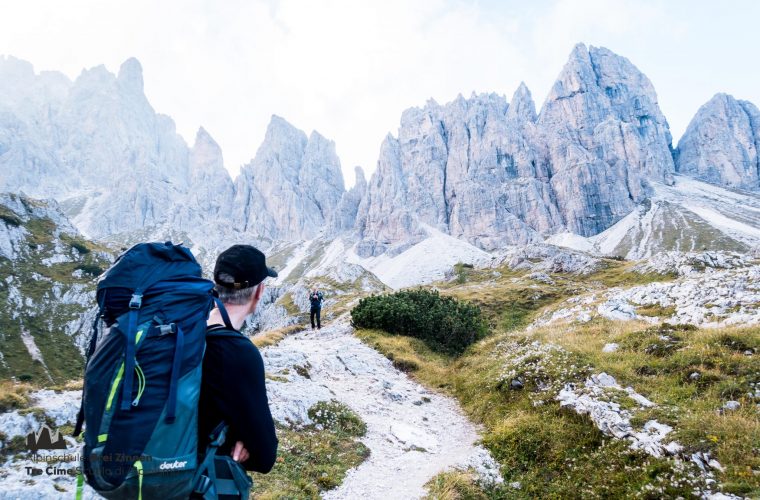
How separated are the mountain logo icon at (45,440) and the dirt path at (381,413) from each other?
554 cm

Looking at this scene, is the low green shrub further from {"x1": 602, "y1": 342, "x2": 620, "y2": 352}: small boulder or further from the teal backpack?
the teal backpack

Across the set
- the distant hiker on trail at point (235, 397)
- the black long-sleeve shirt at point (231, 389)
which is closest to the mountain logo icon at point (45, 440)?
the distant hiker on trail at point (235, 397)

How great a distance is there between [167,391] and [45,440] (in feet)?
27.6

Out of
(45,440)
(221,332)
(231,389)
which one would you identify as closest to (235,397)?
(231,389)

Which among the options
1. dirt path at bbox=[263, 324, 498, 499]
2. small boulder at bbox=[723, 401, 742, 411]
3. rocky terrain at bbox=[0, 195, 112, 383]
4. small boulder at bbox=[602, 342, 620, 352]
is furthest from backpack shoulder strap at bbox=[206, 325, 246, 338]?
rocky terrain at bbox=[0, 195, 112, 383]

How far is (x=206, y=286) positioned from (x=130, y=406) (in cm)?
122

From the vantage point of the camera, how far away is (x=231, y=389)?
148 inches

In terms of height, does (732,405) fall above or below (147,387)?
below

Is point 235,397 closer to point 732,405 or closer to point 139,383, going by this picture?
point 139,383

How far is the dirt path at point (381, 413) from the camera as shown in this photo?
10.6m

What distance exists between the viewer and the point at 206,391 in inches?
147

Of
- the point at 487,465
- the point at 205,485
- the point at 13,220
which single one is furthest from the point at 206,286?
the point at 13,220

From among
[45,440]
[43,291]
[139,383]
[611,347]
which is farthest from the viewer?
[43,291]

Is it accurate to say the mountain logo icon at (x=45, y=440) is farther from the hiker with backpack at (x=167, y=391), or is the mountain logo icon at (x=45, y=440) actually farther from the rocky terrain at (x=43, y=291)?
the rocky terrain at (x=43, y=291)
